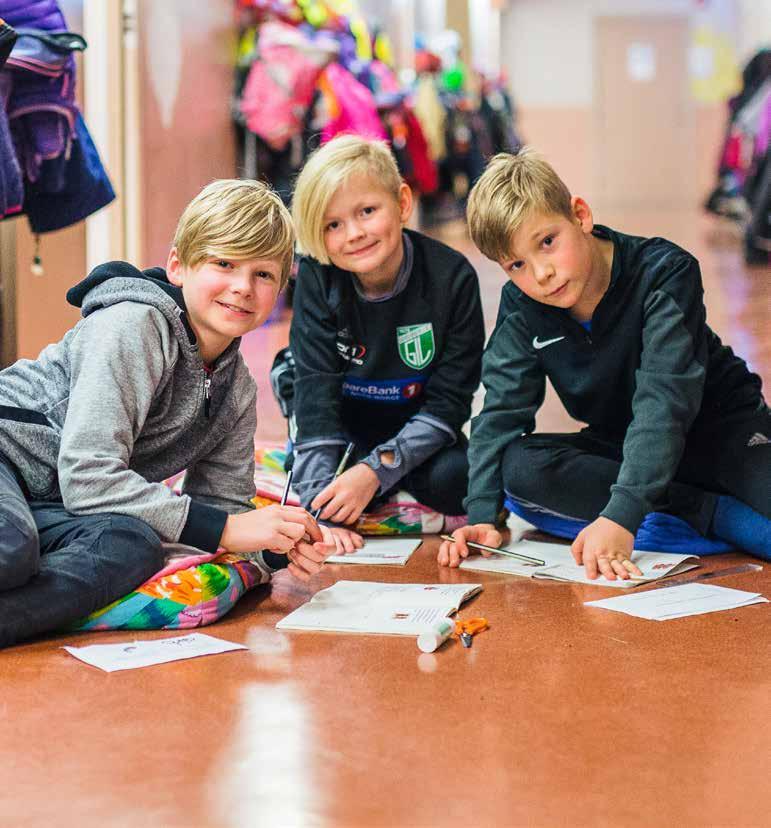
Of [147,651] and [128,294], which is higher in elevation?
[128,294]

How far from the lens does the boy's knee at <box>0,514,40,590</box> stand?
142 cm

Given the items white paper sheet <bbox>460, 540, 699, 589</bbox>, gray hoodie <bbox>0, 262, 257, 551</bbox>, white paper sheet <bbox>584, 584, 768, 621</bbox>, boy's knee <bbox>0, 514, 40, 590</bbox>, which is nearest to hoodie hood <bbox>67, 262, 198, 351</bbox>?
gray hoodie <bbox>0, 262, 257, 551</bbox>

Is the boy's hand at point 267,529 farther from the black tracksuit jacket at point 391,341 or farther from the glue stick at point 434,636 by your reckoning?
the black tracksuit jacket at point 391,341

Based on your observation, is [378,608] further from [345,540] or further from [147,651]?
[345,540]

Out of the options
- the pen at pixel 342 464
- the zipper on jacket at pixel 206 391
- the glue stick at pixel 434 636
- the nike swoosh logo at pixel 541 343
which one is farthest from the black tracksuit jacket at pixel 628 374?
the zipper on jacket at pixel 206 391

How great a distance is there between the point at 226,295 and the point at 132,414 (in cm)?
22

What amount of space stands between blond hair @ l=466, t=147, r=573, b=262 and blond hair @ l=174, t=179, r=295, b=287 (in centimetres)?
32

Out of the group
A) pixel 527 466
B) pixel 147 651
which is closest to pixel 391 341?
pixel 527 466

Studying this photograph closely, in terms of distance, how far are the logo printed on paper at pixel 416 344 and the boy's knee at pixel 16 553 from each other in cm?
90

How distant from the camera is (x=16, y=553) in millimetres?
1430

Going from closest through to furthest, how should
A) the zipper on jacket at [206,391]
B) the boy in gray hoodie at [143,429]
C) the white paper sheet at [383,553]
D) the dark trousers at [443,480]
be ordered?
the boy in gray hoodie at [143,429] < the zipper on jacket at [206,391] < the white paper sheet at [383,553] < the dark trousers at [443,480]

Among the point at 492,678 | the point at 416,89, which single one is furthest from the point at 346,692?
the point at 416,89

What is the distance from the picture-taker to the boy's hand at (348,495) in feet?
6.88

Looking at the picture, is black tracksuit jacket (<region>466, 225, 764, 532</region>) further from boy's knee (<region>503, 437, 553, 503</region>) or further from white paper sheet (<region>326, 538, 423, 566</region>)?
white paper sheet (<region>326, 538, 423, 566</region>)
